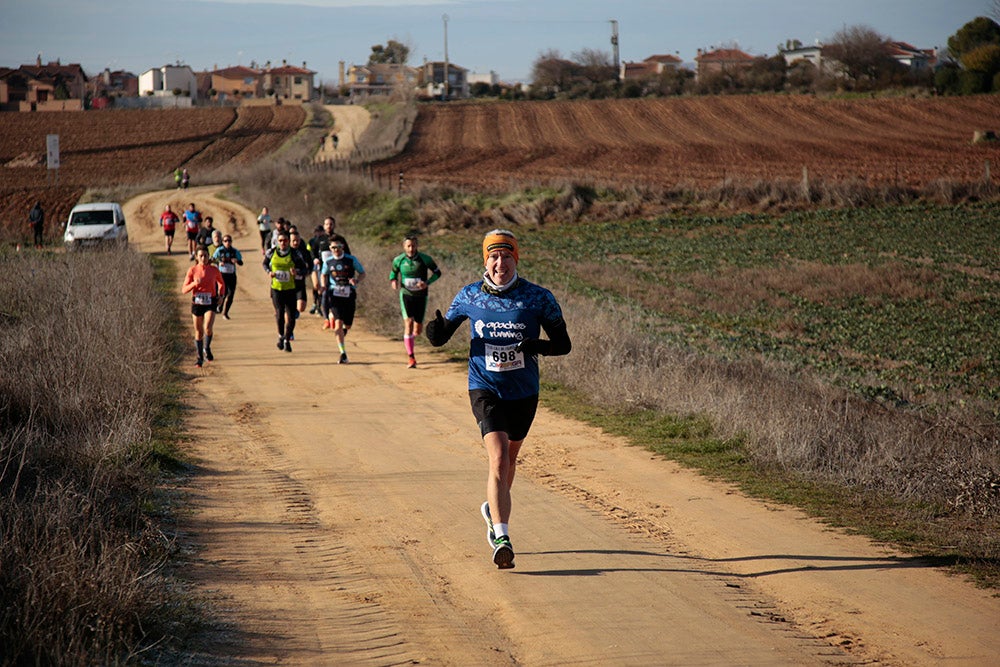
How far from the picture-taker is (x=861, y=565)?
23.2ft

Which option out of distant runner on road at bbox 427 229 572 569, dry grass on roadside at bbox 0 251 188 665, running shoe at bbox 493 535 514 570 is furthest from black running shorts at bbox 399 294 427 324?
running shoe at bbox 493 535 514 570

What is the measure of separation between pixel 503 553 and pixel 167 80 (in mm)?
145085

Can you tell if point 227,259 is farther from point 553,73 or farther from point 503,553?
point 553,73

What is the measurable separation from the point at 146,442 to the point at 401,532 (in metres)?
3.28

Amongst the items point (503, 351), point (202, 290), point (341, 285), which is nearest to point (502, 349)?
point (503, 351)

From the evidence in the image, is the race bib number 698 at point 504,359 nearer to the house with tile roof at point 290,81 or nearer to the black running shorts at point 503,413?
the black running shorts at point 503,413

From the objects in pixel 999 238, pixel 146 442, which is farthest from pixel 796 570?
pixel 999 238

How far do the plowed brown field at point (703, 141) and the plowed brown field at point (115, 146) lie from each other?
45.4ft

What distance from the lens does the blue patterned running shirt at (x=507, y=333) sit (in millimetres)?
6895

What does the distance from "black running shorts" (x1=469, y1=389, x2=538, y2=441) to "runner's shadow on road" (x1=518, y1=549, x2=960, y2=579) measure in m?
0.94

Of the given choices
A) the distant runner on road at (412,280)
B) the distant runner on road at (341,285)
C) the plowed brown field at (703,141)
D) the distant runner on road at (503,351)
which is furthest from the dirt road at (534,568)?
the plowed brown field at (703,141)

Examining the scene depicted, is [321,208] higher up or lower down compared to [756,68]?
lower down

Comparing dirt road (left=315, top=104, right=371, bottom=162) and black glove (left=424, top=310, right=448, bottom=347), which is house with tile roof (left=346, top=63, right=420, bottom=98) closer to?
dirt road (left=315, top=104, right=371, bottom=162)

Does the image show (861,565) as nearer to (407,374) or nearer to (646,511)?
(646,511)
